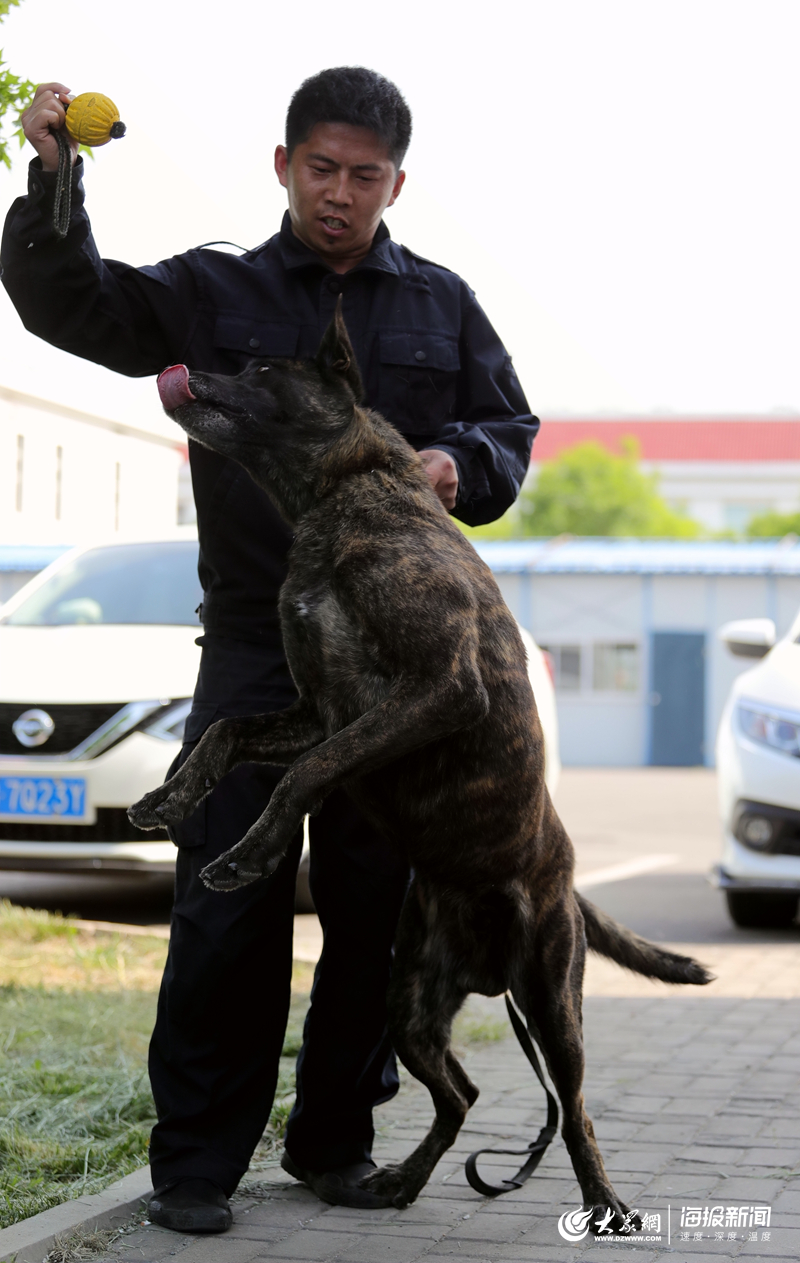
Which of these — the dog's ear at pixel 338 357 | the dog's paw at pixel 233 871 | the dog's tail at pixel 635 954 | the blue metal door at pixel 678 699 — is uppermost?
the dog's ear at pixel 338 357

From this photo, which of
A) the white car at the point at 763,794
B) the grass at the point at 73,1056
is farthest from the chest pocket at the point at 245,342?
the white car at the point at 763,794

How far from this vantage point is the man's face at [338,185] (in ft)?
11.3

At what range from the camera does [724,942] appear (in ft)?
→ 25.1

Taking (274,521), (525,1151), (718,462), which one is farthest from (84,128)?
(718,462)

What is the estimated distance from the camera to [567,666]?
95.8ft

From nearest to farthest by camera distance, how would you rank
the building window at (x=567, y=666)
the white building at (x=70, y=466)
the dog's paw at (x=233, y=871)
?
the dog's paw at (x=233, y=871), the white building at (x=70, y=466), the building window at (x=567, y=666)

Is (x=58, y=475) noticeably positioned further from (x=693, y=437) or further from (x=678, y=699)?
(x=693, y=437)

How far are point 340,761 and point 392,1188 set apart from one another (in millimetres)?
1253

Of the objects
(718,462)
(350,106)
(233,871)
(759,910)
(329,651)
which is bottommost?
(759,910)

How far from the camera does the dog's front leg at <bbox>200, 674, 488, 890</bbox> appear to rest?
2938 millimetres

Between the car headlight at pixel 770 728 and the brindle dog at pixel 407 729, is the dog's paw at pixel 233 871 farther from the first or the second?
the car headlight at pixel 770 728

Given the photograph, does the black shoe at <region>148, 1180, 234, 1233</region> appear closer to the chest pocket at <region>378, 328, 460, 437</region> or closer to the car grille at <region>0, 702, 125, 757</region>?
the chest pocket at <region>378, 328, 460, 437</region>

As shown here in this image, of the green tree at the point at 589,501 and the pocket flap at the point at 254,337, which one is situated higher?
the green tree at the point at 589,501

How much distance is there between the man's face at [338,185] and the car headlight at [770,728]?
469cm
